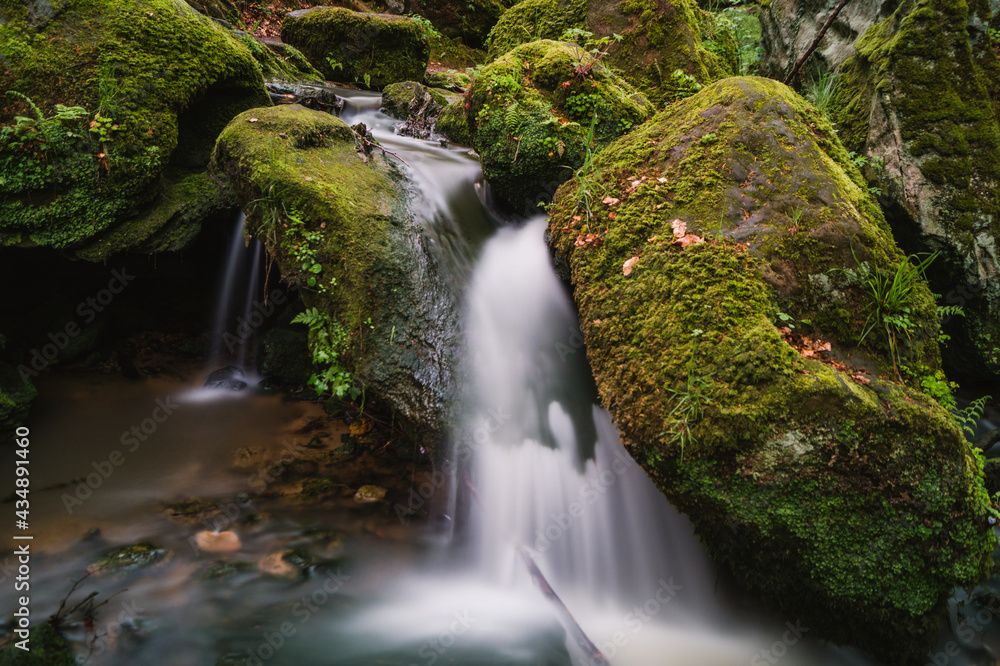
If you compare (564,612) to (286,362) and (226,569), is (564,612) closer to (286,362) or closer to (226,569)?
(226,569)

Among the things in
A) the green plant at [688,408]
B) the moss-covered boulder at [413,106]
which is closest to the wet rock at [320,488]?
the green plant at [688,408]

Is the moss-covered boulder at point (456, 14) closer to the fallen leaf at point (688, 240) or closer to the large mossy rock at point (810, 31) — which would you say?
the large mossy rock at point (810, 31)

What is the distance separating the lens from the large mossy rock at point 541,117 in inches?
165

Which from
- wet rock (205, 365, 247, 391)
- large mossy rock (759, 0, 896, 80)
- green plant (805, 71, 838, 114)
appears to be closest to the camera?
wet rock (205, 365, 247, 391)

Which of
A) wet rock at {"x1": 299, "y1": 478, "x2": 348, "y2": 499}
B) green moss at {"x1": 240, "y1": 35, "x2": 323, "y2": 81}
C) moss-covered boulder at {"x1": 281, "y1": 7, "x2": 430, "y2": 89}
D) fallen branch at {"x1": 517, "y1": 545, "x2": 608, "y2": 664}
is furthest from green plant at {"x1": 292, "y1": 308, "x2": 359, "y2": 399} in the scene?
moss-covered boulder at {"x1": 281, "y1": 7, "x2": 430, "y2": 89}

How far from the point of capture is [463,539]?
342 cm

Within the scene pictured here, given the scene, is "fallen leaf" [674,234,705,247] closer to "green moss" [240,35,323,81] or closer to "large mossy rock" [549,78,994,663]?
"large mossy rock" [549,78,994,663]

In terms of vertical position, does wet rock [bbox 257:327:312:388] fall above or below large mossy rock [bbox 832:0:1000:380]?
below

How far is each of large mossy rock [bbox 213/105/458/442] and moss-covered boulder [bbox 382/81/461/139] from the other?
116 inches

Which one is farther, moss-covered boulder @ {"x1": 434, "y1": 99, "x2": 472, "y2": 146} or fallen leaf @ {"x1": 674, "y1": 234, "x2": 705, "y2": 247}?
moss-covered boulder @ {"x1": 434, "y1": 99, "x2": 472, "y2": 146}

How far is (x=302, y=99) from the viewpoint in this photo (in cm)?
648

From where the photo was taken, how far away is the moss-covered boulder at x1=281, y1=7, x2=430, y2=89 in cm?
877

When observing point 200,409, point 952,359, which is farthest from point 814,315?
point 200,409

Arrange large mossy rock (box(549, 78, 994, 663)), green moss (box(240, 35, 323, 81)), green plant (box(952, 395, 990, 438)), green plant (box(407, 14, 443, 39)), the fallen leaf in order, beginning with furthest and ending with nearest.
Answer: green plant (box(407, 14, 443, 39)) → green moss (box(240, 35, 323, 81)) → green plant (box(952, 395, 990, 438)) → the fallen leaf → large mossy rock (box(549, 78, 994, 663))
